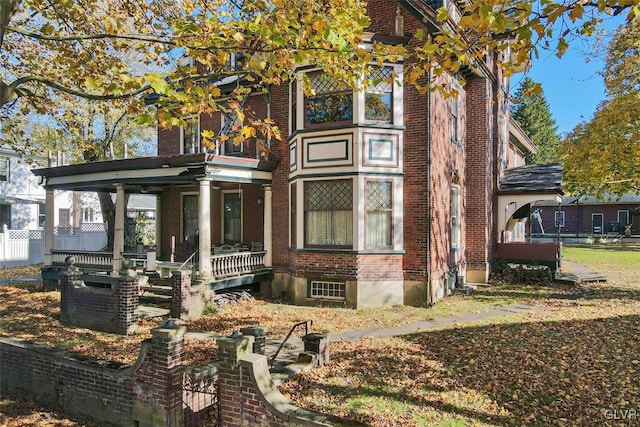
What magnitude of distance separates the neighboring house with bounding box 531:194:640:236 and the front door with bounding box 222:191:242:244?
115 feet

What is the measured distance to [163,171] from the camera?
523 inches

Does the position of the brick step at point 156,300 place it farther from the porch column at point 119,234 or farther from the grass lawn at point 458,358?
the porch column at point 119,234

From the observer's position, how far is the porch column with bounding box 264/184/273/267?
14.4 m

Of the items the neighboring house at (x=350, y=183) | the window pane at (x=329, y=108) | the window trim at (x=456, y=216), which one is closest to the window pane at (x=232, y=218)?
the neighboring house at (x=350, y=183)

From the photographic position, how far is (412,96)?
1259cm

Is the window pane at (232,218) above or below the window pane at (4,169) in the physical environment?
below

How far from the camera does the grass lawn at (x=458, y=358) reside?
561 cm

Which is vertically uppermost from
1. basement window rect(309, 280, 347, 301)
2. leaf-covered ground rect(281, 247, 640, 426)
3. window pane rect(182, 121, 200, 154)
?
window pane rect(182, 121, 200, 154)

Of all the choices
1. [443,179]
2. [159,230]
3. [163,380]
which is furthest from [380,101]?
Result: [159,230]

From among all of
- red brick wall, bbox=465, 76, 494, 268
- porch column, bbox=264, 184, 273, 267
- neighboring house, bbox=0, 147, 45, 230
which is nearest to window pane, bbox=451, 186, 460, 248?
red brick wall, bbox=465, 76, 494, 268

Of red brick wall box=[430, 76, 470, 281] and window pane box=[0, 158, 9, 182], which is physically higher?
window pane box=[0, 158, 9, 182]

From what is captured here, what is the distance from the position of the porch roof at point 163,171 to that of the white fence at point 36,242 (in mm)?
9161

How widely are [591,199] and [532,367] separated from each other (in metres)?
44.2

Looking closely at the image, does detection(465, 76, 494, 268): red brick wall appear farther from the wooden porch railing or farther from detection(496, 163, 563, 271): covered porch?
the wooden porch railing
